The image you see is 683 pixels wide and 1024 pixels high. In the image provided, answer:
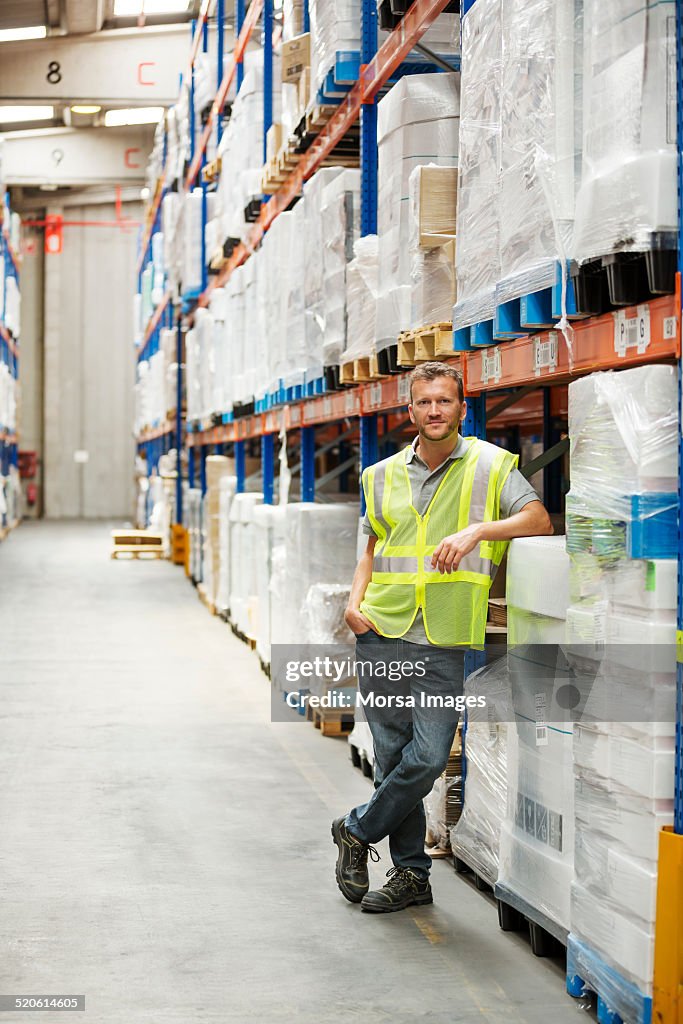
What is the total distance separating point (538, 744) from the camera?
3578 mm

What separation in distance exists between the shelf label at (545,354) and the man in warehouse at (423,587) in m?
0.27

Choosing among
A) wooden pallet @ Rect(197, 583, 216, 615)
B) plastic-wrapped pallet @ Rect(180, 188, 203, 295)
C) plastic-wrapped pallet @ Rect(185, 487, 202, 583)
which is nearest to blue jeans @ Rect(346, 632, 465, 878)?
wooden pallet @ Rect(197, 583, 216, 615)

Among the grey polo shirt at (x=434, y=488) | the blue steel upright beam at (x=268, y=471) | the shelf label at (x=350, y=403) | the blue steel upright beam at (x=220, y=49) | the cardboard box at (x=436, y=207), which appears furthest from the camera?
the blue steel upright beam at (x=220, y=49)

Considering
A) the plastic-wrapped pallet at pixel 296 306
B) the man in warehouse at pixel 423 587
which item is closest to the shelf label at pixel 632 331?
the man in warehouse at pixel 423 587

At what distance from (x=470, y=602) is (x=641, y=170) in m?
1.51

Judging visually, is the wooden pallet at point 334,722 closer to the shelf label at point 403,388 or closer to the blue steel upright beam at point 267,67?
the shelf label at point 403,388

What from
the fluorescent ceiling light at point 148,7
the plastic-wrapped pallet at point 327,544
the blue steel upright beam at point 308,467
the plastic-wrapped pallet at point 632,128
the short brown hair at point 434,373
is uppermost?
the fluorescent ceiling light at point 148,7

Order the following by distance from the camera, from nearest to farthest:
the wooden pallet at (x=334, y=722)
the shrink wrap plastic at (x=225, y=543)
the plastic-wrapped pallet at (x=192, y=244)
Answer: the wooden pallet at (x=334, y=722) → the shrink wrap plastic at (x=225, y=543) → the plastic-wrapped pallet at (x=192, y=244)

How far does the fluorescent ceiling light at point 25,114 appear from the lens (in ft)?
71.8

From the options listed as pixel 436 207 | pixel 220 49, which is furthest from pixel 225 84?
pixel 436 207

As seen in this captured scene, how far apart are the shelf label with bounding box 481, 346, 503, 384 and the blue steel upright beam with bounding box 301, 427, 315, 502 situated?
11.4ft

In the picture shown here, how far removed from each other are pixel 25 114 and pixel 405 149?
62.6 ft

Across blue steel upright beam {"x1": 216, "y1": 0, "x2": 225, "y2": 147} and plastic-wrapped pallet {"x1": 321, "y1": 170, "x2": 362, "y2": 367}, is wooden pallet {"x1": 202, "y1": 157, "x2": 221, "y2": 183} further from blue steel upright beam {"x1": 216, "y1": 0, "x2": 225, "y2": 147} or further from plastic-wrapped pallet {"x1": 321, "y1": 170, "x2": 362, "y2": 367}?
plastic-wrapped pallet {"x1": 321, "y1": 170, "x2": 362, "y2": 367}

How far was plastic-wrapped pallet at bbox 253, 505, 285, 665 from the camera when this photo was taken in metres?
8.23
